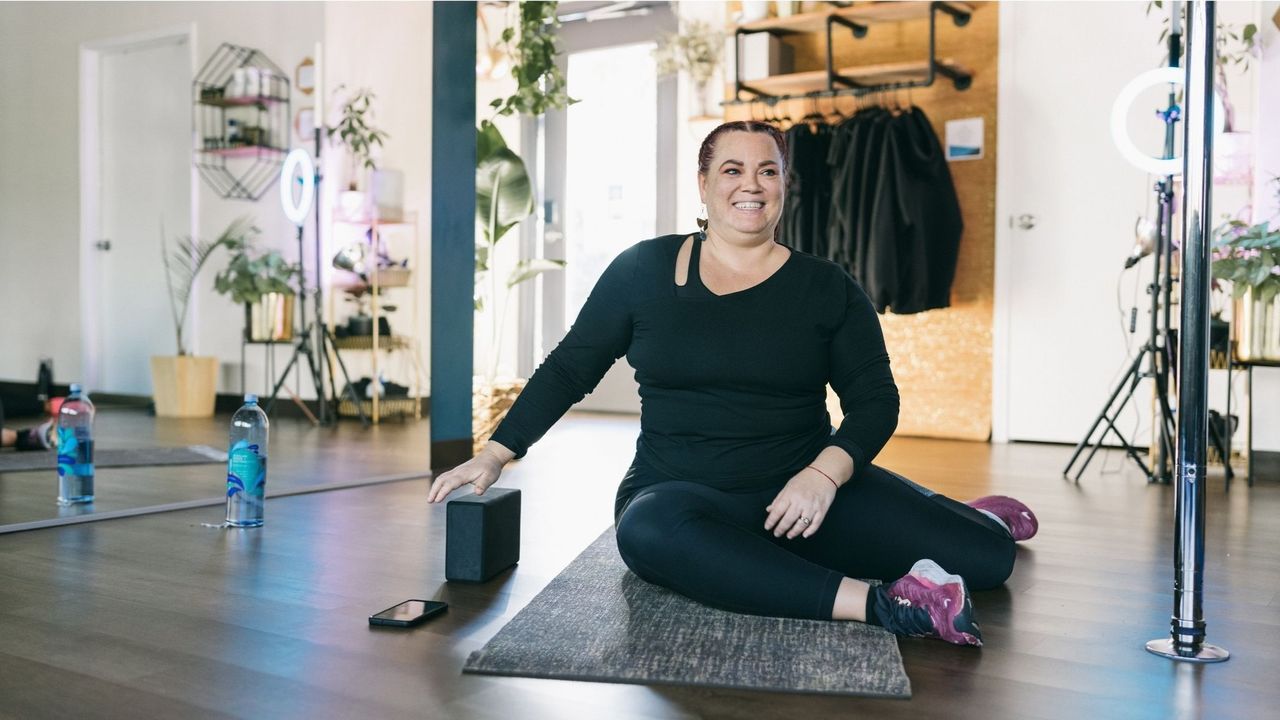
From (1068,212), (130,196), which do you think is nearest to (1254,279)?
(1068,212)

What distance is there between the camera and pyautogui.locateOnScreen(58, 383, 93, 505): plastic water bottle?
2625 millimetres

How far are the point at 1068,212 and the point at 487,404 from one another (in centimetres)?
273

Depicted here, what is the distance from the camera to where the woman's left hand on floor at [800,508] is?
173 centimetres

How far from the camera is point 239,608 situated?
6.33ft

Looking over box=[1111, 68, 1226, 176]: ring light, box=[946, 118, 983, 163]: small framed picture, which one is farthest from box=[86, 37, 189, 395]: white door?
box=[946, 118, 983, 163]: small framed picture

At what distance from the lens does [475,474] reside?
73.3 inches

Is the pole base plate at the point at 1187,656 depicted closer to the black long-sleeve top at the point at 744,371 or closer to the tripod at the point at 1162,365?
the black long-sleeve top at the point at 744,371

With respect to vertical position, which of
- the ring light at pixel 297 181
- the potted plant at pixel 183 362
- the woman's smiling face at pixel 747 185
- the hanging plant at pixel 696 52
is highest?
the hanging plant at pixel 696 52

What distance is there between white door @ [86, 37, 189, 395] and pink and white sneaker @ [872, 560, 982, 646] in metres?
1.83

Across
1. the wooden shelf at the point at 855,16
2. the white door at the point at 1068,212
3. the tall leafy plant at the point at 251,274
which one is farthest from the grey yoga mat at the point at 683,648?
the wooden shelf at the point at 855,16

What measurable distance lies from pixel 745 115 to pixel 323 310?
3.30 meters

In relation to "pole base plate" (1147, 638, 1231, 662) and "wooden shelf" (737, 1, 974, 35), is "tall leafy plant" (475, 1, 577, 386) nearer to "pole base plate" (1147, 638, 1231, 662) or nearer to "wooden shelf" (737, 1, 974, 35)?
"wooden shelf" (737, 1, 974, 35)

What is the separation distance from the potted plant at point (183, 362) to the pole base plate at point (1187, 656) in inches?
85.4

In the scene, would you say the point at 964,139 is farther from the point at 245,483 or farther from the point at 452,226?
the point at 245,483
